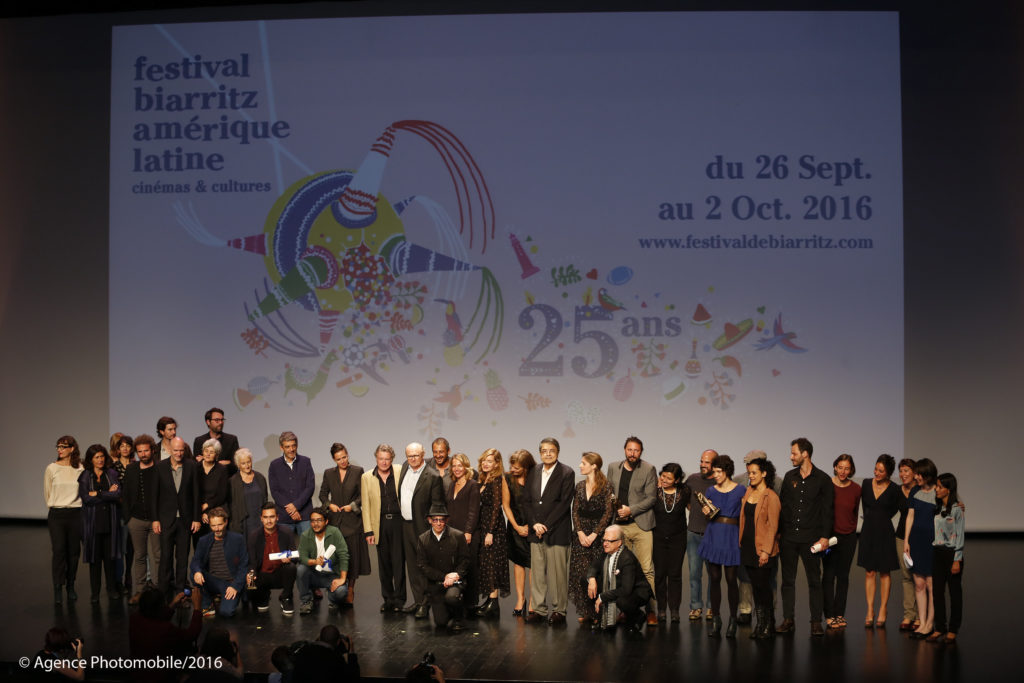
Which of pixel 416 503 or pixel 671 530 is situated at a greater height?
pixel 416 503

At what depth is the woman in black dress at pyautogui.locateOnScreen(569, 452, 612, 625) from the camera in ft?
23.1

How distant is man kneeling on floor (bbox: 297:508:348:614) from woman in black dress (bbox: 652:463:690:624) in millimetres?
2194

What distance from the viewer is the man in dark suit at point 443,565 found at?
22.6ft

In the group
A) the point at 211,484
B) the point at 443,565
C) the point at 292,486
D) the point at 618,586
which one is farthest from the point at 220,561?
the point at 618,586

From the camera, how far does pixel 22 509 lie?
36.4 ft

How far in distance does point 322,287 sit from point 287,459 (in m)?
2.55

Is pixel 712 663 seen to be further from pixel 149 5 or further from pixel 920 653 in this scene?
pixel 149 5

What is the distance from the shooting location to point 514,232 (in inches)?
386

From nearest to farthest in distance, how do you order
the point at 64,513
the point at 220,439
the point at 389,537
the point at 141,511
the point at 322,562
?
the point at 322,562
the point at 389,537
the point at 141,511
the point at 64,513
the point at 220,439

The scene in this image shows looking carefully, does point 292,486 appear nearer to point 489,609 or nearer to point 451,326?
point 489,609

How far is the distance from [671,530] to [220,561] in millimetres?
3114

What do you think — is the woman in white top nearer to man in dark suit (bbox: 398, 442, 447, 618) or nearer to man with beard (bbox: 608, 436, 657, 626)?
man in dark suit (bbox: 398, 442, 447, 618)

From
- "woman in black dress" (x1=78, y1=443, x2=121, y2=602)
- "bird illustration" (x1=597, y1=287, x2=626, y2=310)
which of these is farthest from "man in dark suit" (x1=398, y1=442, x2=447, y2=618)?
"bird illustration" (x1=597, y1=287, x2=626, y2=310)

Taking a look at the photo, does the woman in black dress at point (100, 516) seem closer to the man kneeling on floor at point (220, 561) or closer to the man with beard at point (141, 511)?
the man with beard at point (141, 511)
